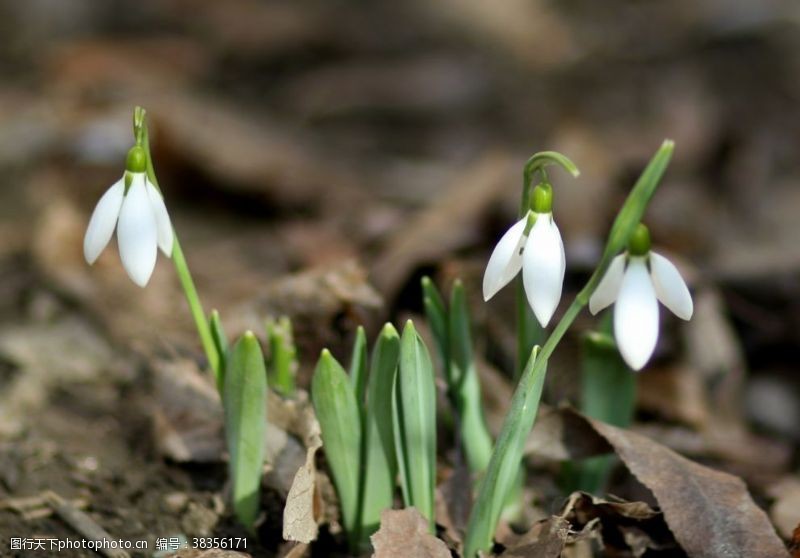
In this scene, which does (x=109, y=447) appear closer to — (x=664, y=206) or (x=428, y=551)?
(x=428, y=551)

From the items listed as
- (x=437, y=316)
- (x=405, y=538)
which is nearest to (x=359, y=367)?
(x=437, y=316)

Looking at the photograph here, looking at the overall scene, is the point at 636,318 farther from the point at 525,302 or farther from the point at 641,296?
the point at 525,302

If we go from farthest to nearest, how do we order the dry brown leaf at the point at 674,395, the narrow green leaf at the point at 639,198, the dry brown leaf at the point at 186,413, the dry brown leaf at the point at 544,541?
the dry brown leaf at the point at 674,395
the dry brown leaf at the point at 186,413
the dry brown leaf at the point at 544,541
the narrow green leaf at the point at 639,198

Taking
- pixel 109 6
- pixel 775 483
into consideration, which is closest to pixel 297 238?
pixel 775 483

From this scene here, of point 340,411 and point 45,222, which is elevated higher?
point 45,222

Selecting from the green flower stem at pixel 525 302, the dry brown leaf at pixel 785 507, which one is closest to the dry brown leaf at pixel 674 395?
the dry brown leaf at pixel 785 507

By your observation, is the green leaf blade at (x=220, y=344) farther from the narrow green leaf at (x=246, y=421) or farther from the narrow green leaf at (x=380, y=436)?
the narrow green leaf at (x=380, y=436)

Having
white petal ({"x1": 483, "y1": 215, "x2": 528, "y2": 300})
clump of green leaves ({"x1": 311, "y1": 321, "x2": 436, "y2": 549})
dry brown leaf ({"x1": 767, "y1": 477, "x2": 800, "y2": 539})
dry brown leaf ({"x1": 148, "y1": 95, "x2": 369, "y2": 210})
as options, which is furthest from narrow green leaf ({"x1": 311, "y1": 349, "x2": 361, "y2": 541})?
dry brown leaf ({"x1": 148, "y1": 95, "x2": 369, "y2": 210})
